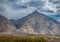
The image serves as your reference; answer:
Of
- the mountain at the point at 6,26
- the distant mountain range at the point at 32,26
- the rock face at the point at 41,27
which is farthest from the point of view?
the rock face at the point at 41,27

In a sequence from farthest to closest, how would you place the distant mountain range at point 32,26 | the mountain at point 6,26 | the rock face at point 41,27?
the rock face at point 41,27, the distant mountain range at point 32,26, the mountain at point 6,26

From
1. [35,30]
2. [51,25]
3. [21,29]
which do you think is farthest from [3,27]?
[51,25]

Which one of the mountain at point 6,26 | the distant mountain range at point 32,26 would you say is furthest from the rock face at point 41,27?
the mountain at point 6,26

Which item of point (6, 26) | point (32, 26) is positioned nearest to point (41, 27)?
point (32, 26)

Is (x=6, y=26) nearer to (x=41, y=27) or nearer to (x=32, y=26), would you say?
(x=32, y=26)

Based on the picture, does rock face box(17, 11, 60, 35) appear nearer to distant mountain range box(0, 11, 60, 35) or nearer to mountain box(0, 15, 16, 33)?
distant mountain range box(0, 11, 60, 35)

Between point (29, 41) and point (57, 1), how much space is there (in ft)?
108

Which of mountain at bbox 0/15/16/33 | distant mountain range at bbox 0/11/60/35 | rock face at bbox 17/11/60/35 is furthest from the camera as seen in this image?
rock face at bbox 17/11/60/35

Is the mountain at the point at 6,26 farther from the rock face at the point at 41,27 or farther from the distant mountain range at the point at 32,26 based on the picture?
the rock face at the point at 41,27

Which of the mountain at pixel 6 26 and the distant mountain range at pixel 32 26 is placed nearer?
the mountain at pixel 6 26

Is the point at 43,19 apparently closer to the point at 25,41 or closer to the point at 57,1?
the point at 57,1

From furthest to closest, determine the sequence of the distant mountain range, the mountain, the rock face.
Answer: the rock face
the distant mountain range
the mountain

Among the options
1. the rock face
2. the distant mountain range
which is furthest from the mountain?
the rock face

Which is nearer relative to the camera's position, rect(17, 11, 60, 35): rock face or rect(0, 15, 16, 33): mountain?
rect(0, 15, 16, 33): mountain
